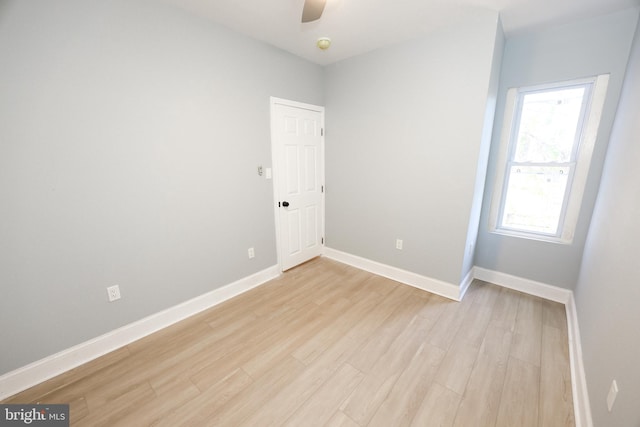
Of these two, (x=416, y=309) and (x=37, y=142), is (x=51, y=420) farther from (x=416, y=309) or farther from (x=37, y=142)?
(x=416, y=309)

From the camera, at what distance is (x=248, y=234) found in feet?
8.63

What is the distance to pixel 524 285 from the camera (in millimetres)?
2596

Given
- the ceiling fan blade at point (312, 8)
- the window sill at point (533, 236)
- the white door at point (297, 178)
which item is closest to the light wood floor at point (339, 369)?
the window sill at point (533, 236)

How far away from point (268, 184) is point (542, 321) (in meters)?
2.98

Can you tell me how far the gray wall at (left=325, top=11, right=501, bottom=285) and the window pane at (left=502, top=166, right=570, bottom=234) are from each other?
785 mm

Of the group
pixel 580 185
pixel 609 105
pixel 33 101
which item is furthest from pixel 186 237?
pixel 609 105

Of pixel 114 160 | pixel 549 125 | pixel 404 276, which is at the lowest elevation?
pixel 404 276

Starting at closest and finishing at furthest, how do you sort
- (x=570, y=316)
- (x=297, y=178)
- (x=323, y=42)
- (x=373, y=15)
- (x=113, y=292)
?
1. (x=113, y=292)
2. (x=373, y=15)
3. (x=570, y=316)
4. (x=323, y=42)
5. (x=297, y=178)

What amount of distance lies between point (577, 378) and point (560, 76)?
248 centimetres

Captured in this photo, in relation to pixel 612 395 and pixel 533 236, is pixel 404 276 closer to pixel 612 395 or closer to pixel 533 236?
pixel 533 236

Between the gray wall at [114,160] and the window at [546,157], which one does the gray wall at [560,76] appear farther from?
the gray wall at [114,160]

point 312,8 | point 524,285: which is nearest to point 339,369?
point 524,285

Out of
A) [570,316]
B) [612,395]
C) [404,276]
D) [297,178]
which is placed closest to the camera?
[612,395]

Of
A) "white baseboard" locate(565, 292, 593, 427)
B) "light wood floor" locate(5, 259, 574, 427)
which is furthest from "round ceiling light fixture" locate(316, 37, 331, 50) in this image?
"white baseboard" locate(565, 292, 593, 427)
